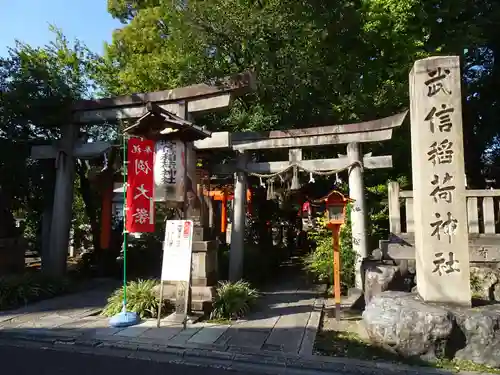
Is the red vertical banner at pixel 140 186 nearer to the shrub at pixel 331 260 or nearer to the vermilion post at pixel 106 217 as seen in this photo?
the shrub at pixel 331 260

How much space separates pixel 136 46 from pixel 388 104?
420 inches

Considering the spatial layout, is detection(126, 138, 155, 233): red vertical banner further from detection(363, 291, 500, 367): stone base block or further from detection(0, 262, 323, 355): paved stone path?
detection(363, 291, 500, 367): stone base block

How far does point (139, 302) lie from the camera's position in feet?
27.7

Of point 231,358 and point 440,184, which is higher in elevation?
point 440,184

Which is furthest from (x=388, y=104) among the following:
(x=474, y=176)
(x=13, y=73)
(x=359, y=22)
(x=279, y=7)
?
(x=13, y=73)

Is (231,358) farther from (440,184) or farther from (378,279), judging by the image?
(440,184)

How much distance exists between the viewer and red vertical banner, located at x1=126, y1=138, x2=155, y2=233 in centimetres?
812

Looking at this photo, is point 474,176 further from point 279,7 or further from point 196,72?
point 196,72

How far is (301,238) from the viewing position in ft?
74.7

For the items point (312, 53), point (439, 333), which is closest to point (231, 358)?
point (439, 333)

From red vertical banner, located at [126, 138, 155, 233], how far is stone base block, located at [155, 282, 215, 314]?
53.6 inches

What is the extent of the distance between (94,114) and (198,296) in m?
6.29

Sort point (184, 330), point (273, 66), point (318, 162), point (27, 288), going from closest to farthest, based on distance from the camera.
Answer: point (184, 330) → point (27, 288) → point (318, 162) → point (273, 66)

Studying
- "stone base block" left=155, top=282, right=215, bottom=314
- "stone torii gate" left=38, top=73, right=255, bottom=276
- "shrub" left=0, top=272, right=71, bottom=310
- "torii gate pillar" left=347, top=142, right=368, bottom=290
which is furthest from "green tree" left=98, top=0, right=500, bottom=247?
"shrub" left=0, top=272, right=71, bottom=310
